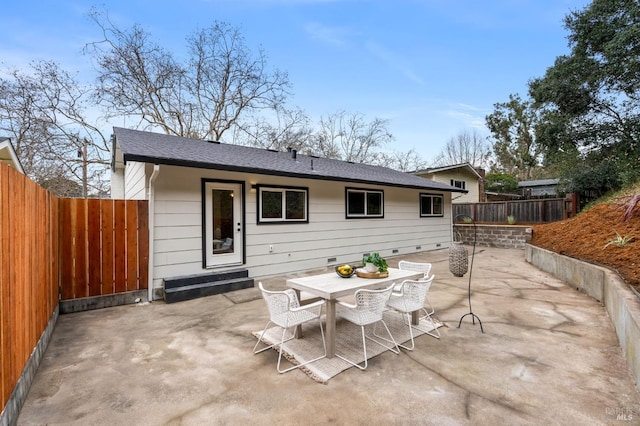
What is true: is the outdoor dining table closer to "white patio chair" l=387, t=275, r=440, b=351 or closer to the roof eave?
"white patio chair" l=387, t=275, r=440, b=351

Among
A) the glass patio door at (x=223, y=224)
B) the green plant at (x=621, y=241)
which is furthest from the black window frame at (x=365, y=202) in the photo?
the green plant at (x=621, y=241)

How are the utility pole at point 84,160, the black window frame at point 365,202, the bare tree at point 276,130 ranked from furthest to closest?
the bare tree at point 276,130
the utility pole at point 84,160
the black window frame at point 365,202

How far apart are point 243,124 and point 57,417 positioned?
1557cm

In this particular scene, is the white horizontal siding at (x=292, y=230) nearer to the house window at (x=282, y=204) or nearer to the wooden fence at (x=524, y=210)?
the house window at (x=282, y=204)

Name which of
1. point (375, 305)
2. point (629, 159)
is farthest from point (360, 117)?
point (375, 305)

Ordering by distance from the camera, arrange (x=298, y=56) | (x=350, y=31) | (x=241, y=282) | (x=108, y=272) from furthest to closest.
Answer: (x=298, y=56) → (x=350, y=31) → (x=241, y=282) → (x=108, y=272)

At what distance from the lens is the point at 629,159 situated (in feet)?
32.0

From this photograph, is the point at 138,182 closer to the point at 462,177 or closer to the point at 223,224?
the point at 223,224

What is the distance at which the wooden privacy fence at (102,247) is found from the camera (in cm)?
435

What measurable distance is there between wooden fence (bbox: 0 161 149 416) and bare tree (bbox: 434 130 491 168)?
85.8 ft

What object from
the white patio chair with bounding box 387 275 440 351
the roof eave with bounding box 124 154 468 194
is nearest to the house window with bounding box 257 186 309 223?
the roof eave with bounding box 124 154 468 194

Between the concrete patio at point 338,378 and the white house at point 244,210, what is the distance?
1583 mm

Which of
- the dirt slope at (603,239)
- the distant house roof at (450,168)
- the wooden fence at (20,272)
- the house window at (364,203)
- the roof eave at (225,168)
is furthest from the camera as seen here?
the distant house roof at (450,168)

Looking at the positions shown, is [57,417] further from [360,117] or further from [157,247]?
[360,117]
